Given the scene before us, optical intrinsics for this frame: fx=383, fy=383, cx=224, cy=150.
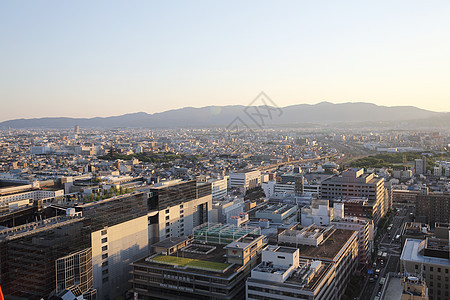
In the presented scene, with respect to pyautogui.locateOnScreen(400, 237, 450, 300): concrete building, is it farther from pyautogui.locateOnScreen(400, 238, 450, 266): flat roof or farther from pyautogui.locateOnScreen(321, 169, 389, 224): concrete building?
pyautogui.locateOnScreen(321, 169, 389, 224): concrete building

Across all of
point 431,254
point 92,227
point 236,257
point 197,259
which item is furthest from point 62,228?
point 431,254

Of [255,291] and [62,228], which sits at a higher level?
[62,228]

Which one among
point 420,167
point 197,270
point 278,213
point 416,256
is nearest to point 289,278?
point 197,270

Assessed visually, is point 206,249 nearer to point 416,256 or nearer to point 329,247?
point 329,247

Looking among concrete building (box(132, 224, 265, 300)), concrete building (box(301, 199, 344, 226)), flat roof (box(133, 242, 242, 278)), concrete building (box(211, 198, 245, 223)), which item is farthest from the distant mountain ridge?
flat roof (box(133, 242, 242, 278))

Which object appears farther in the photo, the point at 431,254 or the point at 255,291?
the point at 431,254

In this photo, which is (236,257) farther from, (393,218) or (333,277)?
(393,218)

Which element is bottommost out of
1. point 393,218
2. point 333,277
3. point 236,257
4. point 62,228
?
point 393,218
